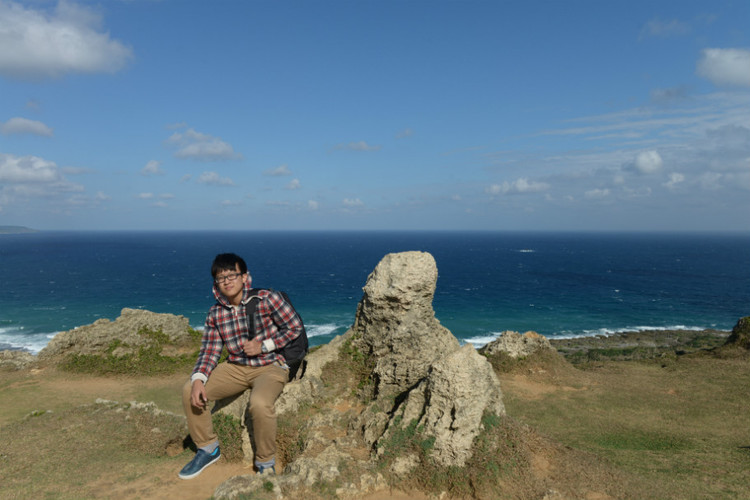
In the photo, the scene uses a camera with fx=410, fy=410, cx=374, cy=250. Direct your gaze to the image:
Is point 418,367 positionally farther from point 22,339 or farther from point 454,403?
point 22,339

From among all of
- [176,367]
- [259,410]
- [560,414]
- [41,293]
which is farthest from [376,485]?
[41,293]

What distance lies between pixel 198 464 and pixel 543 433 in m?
8.82

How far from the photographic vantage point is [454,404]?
8.60 m

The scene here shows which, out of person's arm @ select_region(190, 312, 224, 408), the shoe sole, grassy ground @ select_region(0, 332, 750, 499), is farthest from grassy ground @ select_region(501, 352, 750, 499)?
person's arm @ select_region(190, 312, 224, 408)

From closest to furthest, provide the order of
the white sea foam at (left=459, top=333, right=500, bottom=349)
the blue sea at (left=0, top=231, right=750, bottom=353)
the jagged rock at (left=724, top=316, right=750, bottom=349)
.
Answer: the jagged rock at (left=724, top=316, right=750, bottom=349) < the white sea foam at (left=459, top=333, right=500, bottom=349) < the blue sea at (left=0, top=231, right=750, bottom=353)


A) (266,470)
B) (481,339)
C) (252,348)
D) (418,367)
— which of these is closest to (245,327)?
(252,348)

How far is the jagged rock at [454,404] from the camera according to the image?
8.34 meters

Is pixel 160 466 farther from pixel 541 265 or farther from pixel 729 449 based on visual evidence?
pixel 541 265

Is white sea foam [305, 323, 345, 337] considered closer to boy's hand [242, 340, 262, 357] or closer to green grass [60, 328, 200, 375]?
green grass [60, 328, 200, 375]

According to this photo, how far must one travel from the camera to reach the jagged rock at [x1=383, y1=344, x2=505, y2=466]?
8.34 meters

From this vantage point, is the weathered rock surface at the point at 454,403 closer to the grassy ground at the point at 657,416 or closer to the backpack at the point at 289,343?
the backpack at the point at 289,343

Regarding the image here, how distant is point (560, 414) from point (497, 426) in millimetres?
9534

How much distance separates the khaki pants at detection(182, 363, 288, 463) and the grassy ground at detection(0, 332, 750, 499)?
117cm

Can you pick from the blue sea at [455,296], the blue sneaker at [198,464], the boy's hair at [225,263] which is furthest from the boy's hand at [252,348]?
the blue sea at [455,296]
